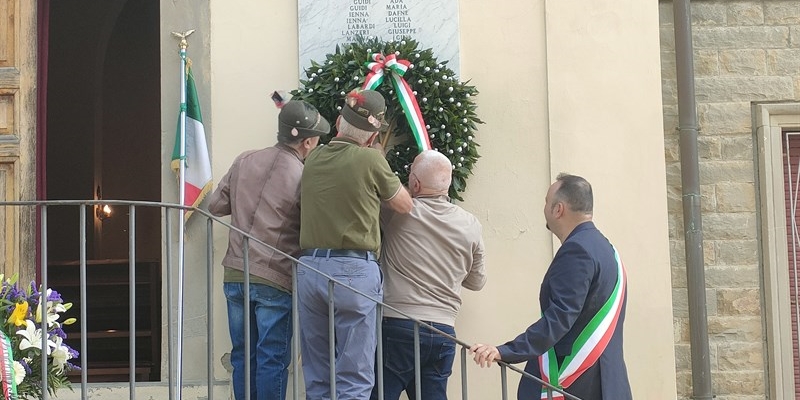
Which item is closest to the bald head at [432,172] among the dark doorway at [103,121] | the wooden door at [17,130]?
the wooden door at [17,130]

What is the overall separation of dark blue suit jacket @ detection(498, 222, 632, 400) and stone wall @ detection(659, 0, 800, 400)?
2268 millimetres

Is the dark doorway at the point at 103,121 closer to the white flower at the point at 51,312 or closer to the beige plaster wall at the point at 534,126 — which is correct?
the beige plaster wall at the point at 534,126

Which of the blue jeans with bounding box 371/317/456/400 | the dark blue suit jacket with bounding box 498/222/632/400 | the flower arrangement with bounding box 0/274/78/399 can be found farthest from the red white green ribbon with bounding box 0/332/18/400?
the dark blue suit jacket with bounding box 498/222/632/400

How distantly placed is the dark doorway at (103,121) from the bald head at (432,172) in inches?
198

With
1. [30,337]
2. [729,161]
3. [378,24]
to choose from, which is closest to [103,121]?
[378,24]

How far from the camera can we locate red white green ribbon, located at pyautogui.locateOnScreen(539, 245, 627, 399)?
548cm

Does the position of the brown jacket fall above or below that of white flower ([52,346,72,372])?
above

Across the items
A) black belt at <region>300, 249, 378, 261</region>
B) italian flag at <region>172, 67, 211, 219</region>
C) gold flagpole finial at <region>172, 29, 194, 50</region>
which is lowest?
black belt at <region>300, 249, 378, 261</region>

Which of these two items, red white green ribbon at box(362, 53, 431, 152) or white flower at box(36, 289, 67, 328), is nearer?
white flower at box(36, 289, 67, 328)

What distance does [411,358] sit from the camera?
6.15m

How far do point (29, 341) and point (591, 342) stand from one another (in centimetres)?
240

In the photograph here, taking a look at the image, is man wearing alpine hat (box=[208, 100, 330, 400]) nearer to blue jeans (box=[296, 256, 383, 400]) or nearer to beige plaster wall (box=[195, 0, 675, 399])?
blue jeans (box=[296, 256, 383, 400])

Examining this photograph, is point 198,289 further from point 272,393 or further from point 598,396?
point 598,396

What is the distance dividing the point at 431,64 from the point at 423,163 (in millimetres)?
885
